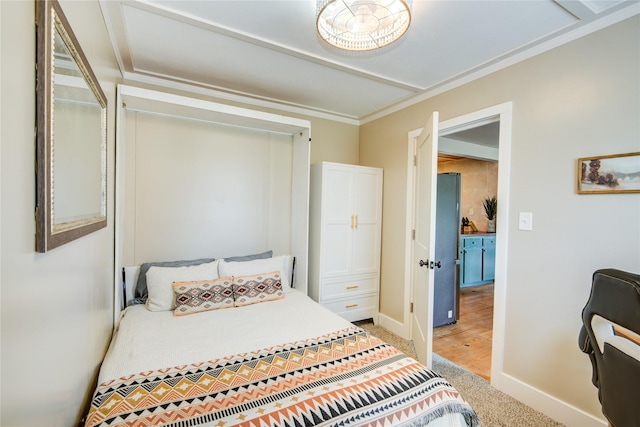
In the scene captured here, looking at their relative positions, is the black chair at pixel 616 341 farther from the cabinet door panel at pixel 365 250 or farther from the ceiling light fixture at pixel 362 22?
the cabinet door panel at pixel 365 250

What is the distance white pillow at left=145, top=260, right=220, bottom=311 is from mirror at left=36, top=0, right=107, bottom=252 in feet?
3.44

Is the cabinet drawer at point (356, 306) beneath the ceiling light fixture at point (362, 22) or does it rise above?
beneath

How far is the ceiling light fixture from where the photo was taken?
4.41ft

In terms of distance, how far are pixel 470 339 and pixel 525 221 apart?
172 cm

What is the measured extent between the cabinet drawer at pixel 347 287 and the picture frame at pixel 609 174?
2114 mm

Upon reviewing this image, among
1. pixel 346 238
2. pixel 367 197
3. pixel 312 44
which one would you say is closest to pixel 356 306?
pixel 346 238

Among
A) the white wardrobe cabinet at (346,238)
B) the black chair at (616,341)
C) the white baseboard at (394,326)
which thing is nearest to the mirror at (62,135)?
the black chair at (616,341)

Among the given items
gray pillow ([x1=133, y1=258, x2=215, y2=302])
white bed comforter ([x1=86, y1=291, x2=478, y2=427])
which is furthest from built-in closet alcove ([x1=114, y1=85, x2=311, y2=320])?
white bed comforter ([x1=86, y1=291, x2=478, y2=427])

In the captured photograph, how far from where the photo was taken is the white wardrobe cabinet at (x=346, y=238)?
10.1ft

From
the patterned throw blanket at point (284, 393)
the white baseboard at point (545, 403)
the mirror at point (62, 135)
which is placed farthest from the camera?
the white baseboard at point (545, 403)

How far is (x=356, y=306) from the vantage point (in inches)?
129

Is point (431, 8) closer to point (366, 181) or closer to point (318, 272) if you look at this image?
point (366, 181)

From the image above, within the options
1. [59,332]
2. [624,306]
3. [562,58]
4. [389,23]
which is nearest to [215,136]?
[389,23]

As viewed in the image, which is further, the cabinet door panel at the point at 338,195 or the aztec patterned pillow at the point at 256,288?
the cabinet door panel at the point at 338,195
